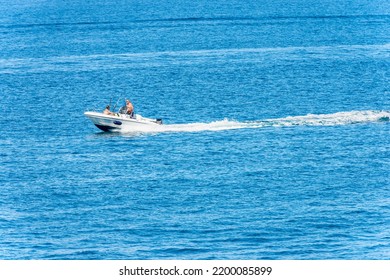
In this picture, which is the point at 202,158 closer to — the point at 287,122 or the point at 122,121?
the point at 122,121

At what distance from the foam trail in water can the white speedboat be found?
48cm

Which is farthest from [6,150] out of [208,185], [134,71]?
[134,71]

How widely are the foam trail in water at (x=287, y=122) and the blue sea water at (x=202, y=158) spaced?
198mm

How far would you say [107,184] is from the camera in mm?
76500

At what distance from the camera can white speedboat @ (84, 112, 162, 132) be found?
→ 9288 centimetres

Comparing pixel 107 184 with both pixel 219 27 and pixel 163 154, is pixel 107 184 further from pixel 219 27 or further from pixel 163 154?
pixel 219 27

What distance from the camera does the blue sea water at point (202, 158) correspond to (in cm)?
6331

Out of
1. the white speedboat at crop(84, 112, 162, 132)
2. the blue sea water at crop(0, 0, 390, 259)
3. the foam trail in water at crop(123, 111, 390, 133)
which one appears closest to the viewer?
the blue sea water at crop(0, 0, 390, 259)

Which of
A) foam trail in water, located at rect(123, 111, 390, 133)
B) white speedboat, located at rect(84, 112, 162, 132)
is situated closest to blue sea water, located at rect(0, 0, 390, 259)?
foam trail in water, located at rect(123, 111, 390, 133)

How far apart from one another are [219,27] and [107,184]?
11780 centimetres

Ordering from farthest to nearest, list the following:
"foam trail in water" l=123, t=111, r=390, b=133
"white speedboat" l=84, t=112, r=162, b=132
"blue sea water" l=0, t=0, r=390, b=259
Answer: "foam trail in water" l=123, t=111, r=390, b=133 < "white speedboat" l=84, t=112, r=162, b=132 < "blue sea water" l=0, t=0, r=390, b=259

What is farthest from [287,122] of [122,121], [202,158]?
[122,121]

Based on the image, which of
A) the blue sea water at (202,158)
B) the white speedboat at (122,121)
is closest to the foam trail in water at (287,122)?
the blue sea water at (202,158)

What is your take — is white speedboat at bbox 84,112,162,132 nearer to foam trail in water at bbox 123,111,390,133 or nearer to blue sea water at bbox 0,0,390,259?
foam trail in water at bbox 123,111,390,133
